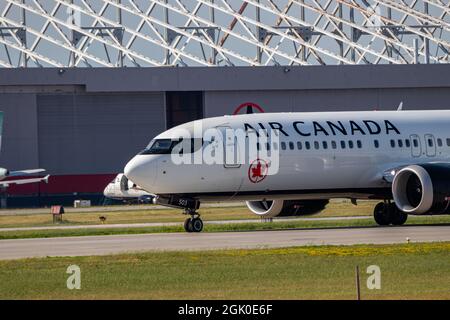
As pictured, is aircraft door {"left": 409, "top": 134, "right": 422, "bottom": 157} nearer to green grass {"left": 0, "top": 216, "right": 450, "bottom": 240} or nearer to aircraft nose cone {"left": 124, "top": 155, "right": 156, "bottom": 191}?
green grass {"left": 0, "top": 216, "right": 450, "bottom": 240}

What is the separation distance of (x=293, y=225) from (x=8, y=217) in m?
22.9

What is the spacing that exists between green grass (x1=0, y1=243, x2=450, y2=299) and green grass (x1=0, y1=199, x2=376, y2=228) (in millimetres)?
21821

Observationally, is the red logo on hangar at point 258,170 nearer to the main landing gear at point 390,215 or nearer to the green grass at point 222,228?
the green grass at point 222,228

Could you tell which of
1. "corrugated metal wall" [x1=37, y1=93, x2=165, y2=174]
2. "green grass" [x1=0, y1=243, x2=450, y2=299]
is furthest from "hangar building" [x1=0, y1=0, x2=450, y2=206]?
"green grass" [x1=0, y1=243, x2=450, y2=299]

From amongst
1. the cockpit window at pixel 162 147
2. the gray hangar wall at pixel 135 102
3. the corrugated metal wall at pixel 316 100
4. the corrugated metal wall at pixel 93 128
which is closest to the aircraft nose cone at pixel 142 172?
the cockpit window at pixel 162 147

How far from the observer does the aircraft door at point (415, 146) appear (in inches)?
1789

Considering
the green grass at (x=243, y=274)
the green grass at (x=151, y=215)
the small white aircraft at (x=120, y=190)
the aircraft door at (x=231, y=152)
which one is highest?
the aircraft door at (x=231, y=152)

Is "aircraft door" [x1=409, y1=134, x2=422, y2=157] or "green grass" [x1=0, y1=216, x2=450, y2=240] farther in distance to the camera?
"aircraft door" [x1=409, y1=134, x2=422, y2=157]

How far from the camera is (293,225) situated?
152 ft

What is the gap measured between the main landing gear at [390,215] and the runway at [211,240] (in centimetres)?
169

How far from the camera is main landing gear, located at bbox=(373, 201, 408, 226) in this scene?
45250 millimetres
